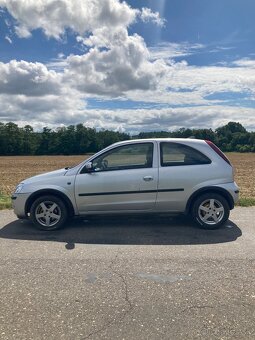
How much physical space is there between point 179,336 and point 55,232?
12.1ft

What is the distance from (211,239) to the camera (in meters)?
5.58

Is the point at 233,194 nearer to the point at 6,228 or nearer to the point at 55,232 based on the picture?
the point at 55,232

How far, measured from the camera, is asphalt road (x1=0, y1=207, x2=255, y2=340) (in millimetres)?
2980

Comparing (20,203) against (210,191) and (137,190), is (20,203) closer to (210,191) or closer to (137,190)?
(137,190)

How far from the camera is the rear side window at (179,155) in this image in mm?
6262

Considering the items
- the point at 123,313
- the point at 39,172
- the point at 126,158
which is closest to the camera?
the point at 123,313

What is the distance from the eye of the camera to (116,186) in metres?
6.13

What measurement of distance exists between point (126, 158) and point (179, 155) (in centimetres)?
99

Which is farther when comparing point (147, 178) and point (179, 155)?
point (179, 155)

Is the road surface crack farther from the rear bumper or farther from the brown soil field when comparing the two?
the brown soil field

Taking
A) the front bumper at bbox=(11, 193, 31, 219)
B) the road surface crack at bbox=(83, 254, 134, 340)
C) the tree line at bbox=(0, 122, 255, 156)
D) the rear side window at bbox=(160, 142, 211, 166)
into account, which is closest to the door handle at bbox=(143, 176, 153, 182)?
the rear side window at bbox=(160, 142, 211, 166)

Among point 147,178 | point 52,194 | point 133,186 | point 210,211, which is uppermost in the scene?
point 147,178

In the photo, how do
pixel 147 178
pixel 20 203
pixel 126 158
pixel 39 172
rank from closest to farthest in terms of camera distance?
1. pixel 147 178
2. pixel 20 203
3. pixel 126 158
4. pixel 39 172

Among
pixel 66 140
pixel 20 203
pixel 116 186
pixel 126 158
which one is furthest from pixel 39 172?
pixel 66 140
